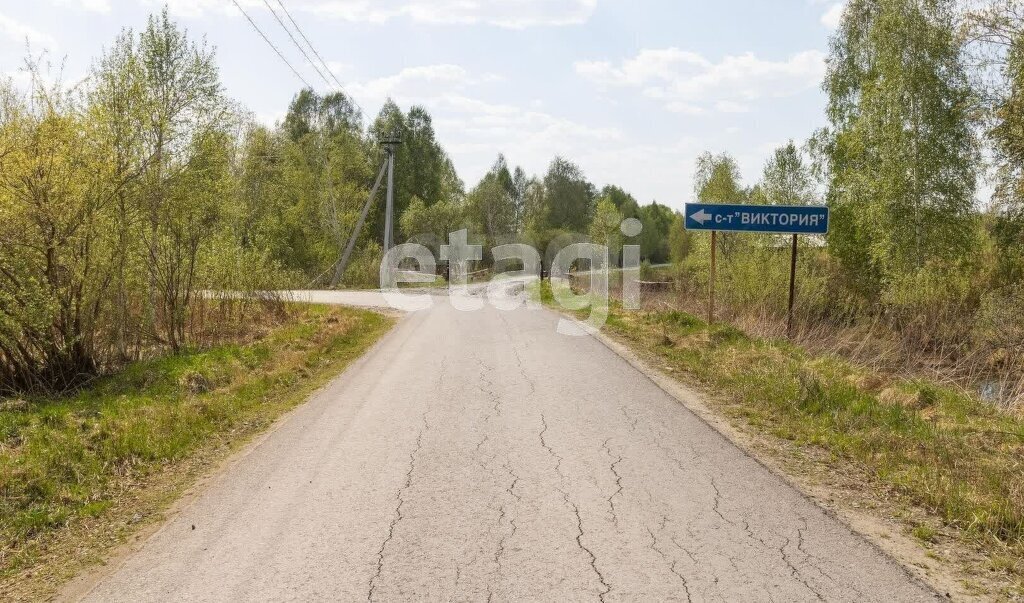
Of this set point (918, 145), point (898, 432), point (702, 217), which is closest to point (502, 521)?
point (898, 432)

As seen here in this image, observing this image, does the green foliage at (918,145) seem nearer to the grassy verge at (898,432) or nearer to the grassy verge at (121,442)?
the grassy verge at (898,432)

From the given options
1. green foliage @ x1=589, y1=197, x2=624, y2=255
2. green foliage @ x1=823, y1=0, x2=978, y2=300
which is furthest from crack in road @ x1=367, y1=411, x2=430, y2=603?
green foliage @ x1=589, y1=197, x2=624, y2=255

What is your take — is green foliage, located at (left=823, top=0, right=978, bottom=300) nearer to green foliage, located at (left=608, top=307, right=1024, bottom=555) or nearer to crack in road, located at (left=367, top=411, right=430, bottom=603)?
green foliage, located at (left=608, top=307, right=1024, bottom=555)

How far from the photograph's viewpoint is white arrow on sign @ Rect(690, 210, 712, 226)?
13.9 m

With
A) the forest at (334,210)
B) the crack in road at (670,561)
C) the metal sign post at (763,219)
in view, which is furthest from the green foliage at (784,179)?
the crack in road at (670,561)

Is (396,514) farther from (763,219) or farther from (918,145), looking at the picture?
(918,145)

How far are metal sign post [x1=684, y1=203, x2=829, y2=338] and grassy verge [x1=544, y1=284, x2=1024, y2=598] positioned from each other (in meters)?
2.61

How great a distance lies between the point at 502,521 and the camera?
476 centimetres

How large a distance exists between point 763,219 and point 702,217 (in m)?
1.21

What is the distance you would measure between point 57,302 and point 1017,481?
38.8 ft

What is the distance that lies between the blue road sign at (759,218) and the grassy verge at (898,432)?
8.76 ft

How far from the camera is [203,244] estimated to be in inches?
547

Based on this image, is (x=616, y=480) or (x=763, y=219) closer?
(x=616, y=480)

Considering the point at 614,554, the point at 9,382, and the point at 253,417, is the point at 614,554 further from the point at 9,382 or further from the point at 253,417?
the point at 9,382
